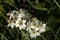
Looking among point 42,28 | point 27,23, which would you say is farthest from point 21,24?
point 42,28

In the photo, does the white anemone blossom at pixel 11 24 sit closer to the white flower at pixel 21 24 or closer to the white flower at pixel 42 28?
the white flower at pixel 21 24

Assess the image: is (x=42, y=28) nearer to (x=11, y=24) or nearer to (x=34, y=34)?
(x=34, y=34)

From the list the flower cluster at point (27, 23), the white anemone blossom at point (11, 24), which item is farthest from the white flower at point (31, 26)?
the white anemone blossom at point (11, 24)

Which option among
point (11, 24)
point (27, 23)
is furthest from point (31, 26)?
point (11, 24)

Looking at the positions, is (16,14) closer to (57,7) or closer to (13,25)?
(13,25)

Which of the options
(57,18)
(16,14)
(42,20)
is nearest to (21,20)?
(16,14)

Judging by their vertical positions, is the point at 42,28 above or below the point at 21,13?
below
